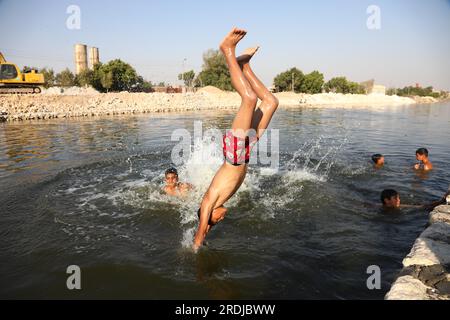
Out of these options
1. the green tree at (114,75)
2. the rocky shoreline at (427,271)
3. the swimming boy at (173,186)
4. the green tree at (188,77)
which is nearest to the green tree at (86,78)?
the green tree at (114,75)

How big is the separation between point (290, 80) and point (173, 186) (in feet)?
267

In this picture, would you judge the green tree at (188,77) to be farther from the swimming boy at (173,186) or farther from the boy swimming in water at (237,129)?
the boy swimming in water at (237,129)

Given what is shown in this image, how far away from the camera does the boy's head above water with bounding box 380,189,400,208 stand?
7023 millimetres

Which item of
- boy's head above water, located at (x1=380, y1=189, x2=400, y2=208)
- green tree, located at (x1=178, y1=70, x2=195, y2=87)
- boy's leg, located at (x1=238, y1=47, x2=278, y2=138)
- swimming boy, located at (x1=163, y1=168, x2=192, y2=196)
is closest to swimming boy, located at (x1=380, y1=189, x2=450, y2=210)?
boy's head above water, located at (x1=380, y1=189, x2=400, y2=208)

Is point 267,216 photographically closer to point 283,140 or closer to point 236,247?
point 236,247

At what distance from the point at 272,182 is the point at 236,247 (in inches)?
163

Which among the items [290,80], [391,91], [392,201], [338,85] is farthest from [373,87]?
[392,201]

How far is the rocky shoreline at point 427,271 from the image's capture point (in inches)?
131

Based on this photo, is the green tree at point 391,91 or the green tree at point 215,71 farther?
the green tree at point 391,91

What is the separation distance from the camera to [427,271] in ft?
12.4

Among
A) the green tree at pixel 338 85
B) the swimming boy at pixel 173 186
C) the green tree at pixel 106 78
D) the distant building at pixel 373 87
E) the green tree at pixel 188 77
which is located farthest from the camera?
the distant building at pixel 373 87

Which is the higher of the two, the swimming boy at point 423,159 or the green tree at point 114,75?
the green tree at point 114,75

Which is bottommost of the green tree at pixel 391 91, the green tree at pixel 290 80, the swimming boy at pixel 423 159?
the swimming boy at pixel 423 159
